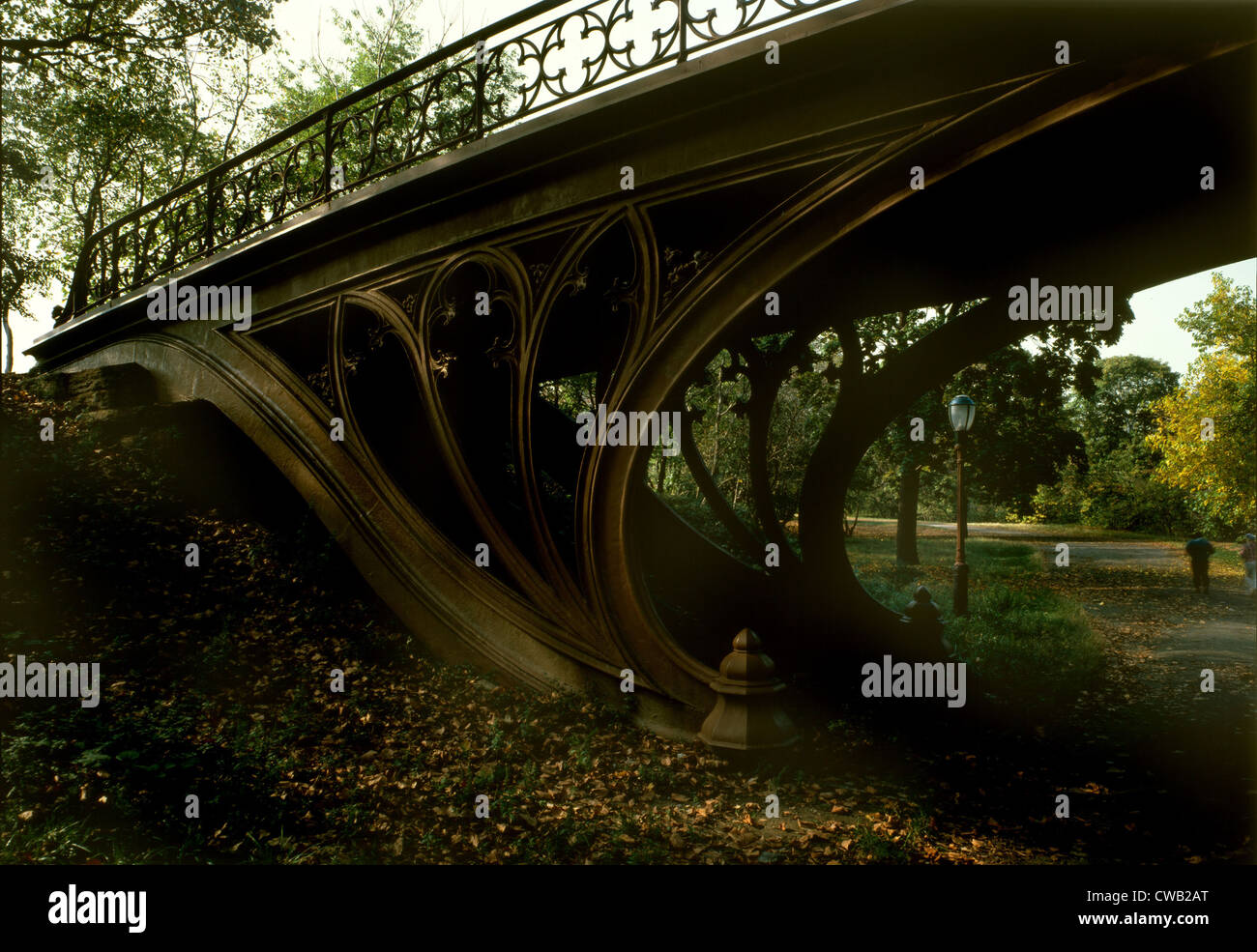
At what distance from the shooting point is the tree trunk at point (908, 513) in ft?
58.2

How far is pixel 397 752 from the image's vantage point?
199 inches

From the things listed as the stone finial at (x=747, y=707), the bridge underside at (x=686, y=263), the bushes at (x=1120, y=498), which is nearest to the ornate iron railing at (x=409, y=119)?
the bridge underside at (x=686, y=263)

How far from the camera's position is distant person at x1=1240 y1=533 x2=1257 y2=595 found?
40.4ft

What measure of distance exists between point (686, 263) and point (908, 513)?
15902mm

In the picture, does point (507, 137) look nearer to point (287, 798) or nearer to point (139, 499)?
point (287, 798)

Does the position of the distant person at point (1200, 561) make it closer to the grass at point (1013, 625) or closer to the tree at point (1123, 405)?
the grass at point (1013, 625)

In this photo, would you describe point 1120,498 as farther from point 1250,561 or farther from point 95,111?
point 95,111

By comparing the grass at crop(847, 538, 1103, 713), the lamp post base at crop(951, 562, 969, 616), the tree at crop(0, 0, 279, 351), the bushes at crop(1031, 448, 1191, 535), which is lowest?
the grass at crop(847, 538, 1103, 713)

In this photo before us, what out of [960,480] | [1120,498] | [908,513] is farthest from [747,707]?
[1120,498]

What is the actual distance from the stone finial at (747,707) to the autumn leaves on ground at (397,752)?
0.19 meters

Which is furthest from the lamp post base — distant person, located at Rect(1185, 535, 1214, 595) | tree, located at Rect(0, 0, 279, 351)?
tree, located at Rect(0, 0, 279, 351)

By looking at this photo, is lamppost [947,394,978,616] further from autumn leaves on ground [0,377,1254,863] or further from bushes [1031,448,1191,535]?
bushes [1031,448,1191,535]

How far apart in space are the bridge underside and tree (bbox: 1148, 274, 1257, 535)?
472cm

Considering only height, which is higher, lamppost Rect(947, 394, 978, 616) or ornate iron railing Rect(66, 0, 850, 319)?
ornate iron railing Rect(66, 0, 850, 319)
